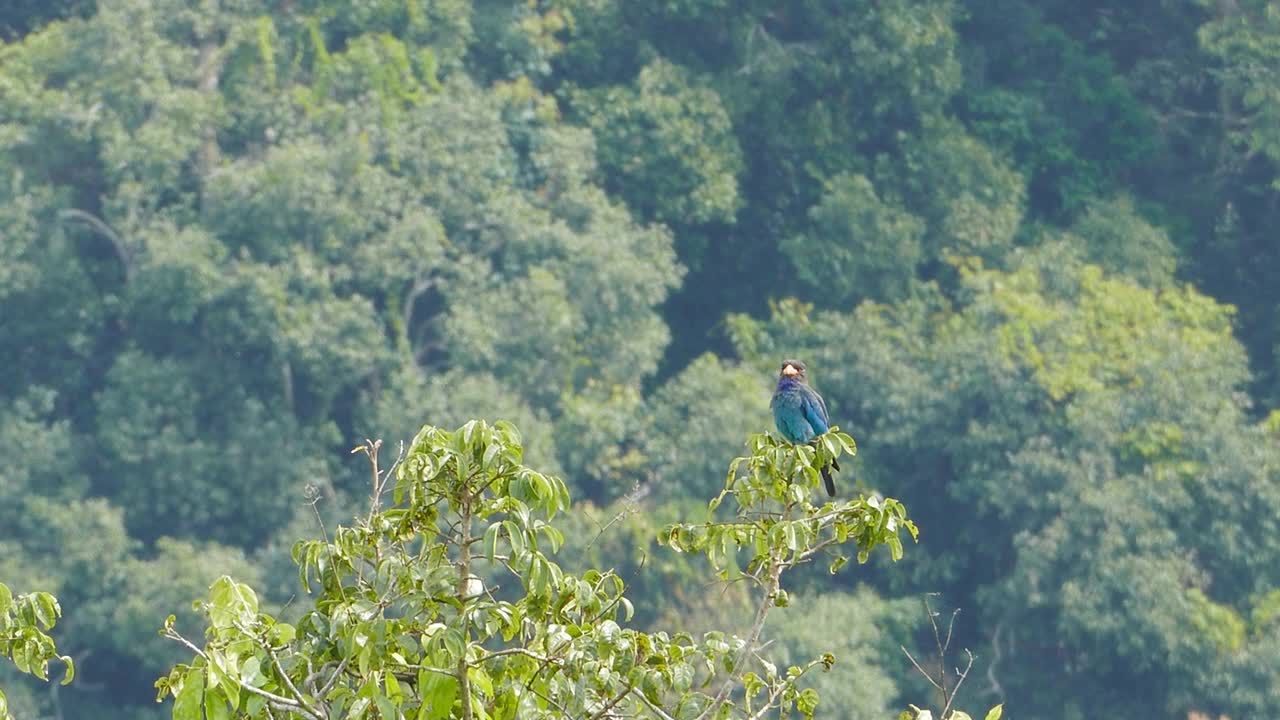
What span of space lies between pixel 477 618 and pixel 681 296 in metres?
22.0

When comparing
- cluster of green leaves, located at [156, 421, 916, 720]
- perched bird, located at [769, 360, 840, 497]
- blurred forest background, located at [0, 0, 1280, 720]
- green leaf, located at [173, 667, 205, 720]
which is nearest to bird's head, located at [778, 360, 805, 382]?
perched bird, located at [769, 360, 840, 497]

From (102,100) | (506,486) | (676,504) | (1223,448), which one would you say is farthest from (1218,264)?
(506,486)

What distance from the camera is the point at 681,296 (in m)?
27.5

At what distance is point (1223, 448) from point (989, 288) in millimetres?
3315

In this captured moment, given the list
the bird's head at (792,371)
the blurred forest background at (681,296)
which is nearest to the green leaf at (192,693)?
the bird's head at (792,371)

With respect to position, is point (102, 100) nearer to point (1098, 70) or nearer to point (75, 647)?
point (75, 647)

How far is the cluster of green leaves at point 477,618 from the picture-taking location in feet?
17.8

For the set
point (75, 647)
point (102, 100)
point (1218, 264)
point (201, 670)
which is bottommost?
point (75, 647)

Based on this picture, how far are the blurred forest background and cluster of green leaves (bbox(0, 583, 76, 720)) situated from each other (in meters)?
15.4

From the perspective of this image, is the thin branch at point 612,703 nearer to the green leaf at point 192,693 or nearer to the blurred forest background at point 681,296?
the green leaf at point 192,693

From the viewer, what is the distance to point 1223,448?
22.0 meters

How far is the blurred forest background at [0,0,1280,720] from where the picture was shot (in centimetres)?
2219

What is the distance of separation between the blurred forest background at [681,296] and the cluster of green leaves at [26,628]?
605 inches

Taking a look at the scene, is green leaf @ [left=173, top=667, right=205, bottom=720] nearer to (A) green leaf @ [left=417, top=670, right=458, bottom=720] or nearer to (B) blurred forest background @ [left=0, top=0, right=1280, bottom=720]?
(A) green leaf @ [left=417, top=670, right=458, bottom=720]
